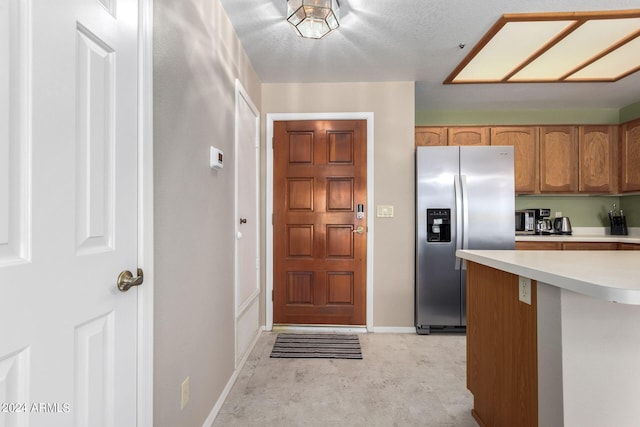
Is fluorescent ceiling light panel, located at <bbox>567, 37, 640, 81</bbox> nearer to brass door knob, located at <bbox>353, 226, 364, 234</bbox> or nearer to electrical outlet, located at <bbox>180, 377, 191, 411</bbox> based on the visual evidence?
brass door knob, located at <bbox>353, 226, 364, 234</bbox>

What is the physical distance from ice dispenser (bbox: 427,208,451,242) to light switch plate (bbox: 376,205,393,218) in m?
0.36

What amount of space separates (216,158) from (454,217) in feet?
7.34

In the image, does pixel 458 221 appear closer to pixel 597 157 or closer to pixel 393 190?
pixel 393 190

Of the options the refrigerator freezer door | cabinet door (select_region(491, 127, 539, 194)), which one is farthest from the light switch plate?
cabinet door (select_region(491, 127, 539, 194))

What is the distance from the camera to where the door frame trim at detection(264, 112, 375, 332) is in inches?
121

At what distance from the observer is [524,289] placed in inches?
47.6

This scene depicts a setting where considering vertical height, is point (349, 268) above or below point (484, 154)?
below

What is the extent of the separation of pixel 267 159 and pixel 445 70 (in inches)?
73.8

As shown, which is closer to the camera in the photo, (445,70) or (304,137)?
(445,70)

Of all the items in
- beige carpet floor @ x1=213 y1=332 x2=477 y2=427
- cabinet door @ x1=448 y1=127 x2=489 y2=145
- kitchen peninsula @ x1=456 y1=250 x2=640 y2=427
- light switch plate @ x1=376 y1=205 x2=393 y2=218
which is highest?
cabinet door @ x1=448 y1=127 x2=489 y2=145

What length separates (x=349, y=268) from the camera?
10.2 feet
